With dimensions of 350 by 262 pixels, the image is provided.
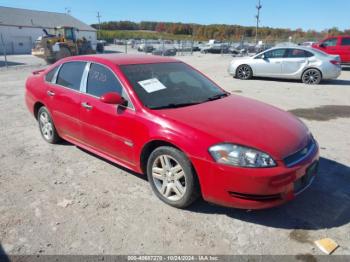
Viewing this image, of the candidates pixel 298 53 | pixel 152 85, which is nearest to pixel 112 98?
pixel 152 85

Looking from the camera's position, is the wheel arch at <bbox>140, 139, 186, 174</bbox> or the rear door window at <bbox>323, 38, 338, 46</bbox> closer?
the wheel arch at <bbox>140, 139, 186, 174</bbox>

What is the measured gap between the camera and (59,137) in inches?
201

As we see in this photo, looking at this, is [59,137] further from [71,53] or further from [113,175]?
[71,53]

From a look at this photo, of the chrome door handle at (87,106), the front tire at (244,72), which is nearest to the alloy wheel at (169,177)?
the chrome door handle at (87,106)

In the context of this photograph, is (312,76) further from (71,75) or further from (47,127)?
(47,127)

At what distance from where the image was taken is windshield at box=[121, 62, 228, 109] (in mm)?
3619

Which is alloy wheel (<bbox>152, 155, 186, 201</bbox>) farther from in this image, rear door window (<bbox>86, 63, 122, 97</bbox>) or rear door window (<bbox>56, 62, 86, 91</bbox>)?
rear door window (<bbox>56, 62, 86, 91</bbox>)

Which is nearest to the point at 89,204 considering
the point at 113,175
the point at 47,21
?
the point at 113,175

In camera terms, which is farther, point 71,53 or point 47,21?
point 47,21

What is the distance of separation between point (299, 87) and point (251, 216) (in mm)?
9421

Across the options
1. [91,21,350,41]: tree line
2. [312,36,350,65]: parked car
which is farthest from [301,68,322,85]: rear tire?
[91,21,350,41]: tree line

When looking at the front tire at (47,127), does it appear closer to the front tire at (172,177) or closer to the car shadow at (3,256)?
the front tire at (172,177)

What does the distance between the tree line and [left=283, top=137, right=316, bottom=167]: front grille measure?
69.8m

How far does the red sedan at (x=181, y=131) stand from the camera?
2.85 meters
